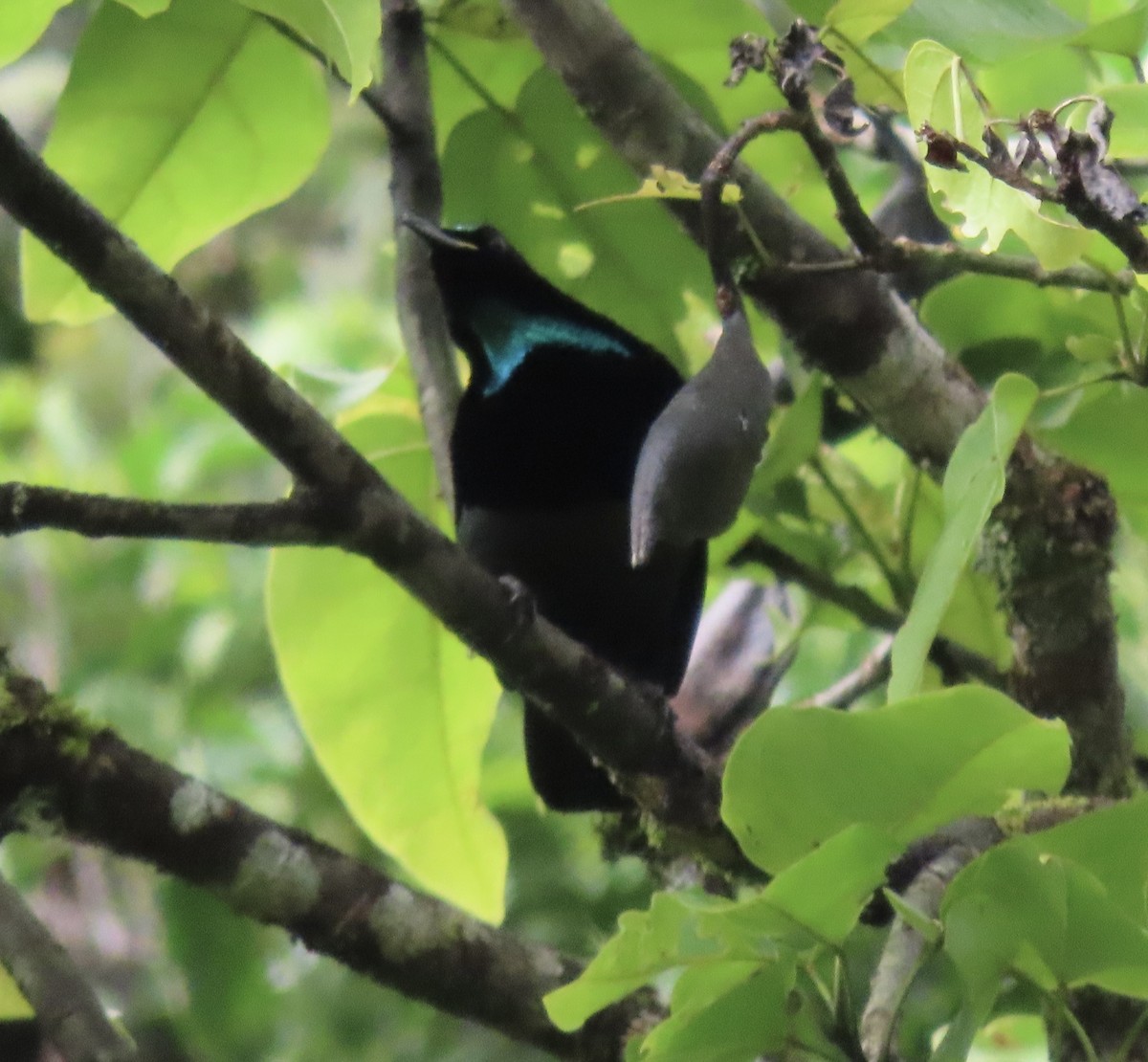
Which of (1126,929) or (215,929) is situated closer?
(1126,929)

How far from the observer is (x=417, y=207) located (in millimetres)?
1692

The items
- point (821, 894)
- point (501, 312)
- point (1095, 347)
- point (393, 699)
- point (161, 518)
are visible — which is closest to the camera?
point (821, 894)

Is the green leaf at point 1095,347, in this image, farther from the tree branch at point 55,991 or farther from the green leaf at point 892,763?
the tree branch at point 55,991

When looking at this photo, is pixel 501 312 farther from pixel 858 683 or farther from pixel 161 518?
pixel 161 518

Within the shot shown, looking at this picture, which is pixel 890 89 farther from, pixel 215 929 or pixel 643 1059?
pixel 215 929

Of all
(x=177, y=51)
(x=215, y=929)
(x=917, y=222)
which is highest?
(x=917, y=222)

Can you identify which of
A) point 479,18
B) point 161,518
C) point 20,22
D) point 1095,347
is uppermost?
point 479,18

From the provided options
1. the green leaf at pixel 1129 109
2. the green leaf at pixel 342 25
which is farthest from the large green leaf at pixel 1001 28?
the green leaf at pixel 342 25

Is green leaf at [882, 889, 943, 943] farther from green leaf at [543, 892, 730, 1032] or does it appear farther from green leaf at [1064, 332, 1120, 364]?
green leaf at [1064, 332, 1120, 364]

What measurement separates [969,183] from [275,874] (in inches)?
30.1

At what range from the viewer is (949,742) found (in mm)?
877

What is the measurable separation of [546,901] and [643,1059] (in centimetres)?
162

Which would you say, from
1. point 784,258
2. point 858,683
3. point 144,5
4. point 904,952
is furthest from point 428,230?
point 904,952

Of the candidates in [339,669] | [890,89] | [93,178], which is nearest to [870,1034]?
[890,89]
